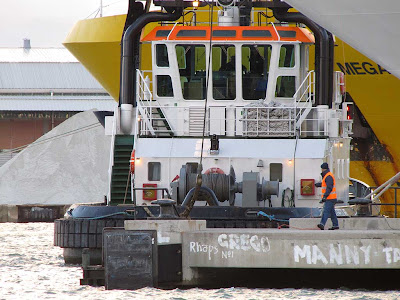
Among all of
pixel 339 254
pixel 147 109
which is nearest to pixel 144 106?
pixel 147 109

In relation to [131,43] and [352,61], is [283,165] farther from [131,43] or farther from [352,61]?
[352,61]

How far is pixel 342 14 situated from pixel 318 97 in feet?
20.0

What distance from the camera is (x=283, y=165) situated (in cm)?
1830

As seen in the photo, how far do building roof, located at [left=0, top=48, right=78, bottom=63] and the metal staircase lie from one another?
120 feet

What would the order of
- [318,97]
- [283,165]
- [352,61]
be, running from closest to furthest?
[283,165], [318,97], [352,61]

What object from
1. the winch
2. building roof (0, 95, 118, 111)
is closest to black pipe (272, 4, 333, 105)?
the winch

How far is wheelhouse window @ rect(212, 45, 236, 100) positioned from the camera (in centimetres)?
1978

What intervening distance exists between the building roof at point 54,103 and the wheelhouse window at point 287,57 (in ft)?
107

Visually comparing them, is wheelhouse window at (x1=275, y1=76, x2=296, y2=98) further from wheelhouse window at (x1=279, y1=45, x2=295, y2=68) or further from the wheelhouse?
wheelhouse window at (x1=279, y1=45, x2=295, y2=68)

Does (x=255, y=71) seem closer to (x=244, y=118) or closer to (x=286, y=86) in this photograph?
(x=286, y=86)

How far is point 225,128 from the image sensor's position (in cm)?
1972

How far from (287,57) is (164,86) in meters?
2.37

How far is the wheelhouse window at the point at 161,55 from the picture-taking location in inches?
786

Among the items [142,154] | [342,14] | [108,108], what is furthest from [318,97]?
[108,108]
